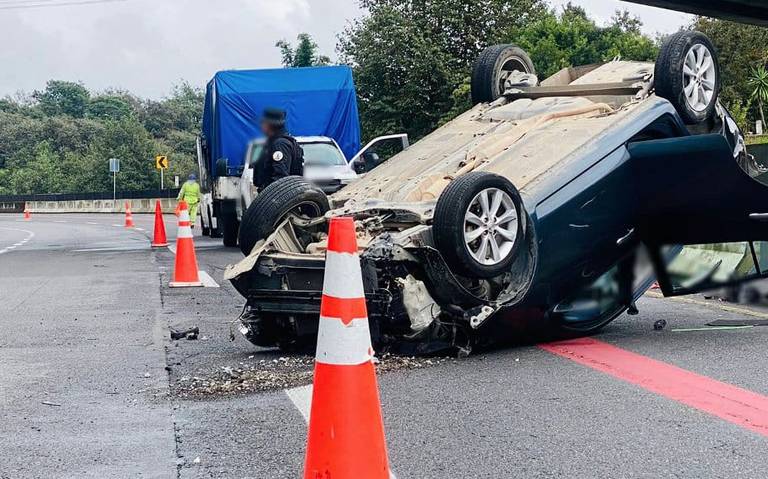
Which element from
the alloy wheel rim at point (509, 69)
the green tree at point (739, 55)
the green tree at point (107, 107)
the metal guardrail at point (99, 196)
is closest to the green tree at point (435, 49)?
the green tree at point (739, 55)

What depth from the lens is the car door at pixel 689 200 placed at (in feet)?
22.5

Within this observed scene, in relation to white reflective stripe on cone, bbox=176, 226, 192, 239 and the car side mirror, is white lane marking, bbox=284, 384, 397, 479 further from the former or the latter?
the car side mirror

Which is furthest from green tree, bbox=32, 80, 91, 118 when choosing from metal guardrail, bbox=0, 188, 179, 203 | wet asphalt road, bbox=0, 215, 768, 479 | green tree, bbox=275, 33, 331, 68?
wet asphalt road, bbox=0, 215, 768, 479

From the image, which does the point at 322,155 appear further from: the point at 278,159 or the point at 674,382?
the point at 674,382

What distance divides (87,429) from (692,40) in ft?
15.9

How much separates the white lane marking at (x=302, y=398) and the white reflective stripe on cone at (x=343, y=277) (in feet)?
5.06

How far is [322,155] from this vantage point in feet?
55.5

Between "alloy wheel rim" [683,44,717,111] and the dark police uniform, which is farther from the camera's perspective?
the dark police uniform

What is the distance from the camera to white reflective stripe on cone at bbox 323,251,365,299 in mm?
3670

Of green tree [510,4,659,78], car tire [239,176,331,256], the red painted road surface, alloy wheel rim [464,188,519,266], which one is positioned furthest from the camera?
green tree [510,4,659,78]

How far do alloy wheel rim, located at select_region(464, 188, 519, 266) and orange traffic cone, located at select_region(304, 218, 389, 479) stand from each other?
2.61 m

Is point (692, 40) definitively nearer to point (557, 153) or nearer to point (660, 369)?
point (557, 153)

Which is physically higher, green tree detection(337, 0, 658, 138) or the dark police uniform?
green tree detection(337, 0, 658, 138)

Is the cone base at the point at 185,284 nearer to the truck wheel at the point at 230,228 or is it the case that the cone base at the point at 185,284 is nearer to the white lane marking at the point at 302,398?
the white lane marking at the point at 302,398
